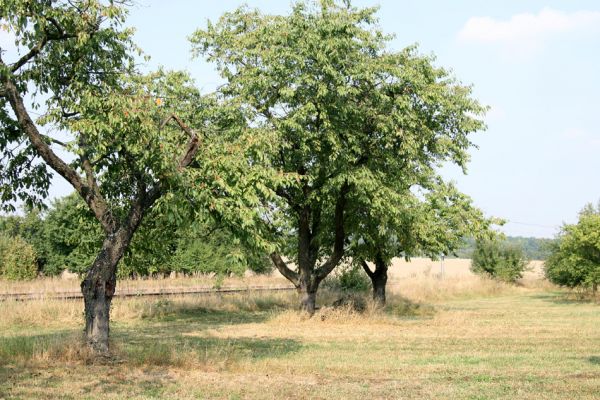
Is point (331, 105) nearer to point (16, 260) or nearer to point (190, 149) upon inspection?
point (190, 149)

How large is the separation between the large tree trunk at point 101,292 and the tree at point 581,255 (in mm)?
29310

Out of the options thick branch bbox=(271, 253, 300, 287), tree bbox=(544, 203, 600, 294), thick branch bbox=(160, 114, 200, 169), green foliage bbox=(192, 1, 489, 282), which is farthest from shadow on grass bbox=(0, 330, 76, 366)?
tree bbox=(544, 203, 600, 294)

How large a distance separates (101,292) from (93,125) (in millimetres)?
3386

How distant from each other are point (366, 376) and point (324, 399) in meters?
2.59

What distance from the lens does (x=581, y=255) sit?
125ft

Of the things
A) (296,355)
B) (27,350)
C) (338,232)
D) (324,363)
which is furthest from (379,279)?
(27,350)

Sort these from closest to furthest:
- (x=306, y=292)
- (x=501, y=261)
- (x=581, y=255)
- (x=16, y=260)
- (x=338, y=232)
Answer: (x=338, y=232) → (x=306, y=292) → (x=581, y=255) → (x=16, y=260) → (x=501, y=261)

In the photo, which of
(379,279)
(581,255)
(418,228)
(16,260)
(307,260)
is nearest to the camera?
(307,260)

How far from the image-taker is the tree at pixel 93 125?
42.2 feet

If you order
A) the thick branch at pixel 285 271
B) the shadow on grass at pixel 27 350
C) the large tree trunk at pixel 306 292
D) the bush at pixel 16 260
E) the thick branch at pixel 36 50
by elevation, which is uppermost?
the thick branch at pixel 36 50

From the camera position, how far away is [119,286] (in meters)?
36.0

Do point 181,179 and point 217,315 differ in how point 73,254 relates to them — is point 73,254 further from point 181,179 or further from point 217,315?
point 181,179

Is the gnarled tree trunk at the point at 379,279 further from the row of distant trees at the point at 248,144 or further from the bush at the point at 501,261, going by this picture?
the bush at the point at 501,261

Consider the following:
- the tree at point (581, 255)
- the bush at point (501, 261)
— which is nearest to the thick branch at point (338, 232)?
the tree at point (581, 255)
